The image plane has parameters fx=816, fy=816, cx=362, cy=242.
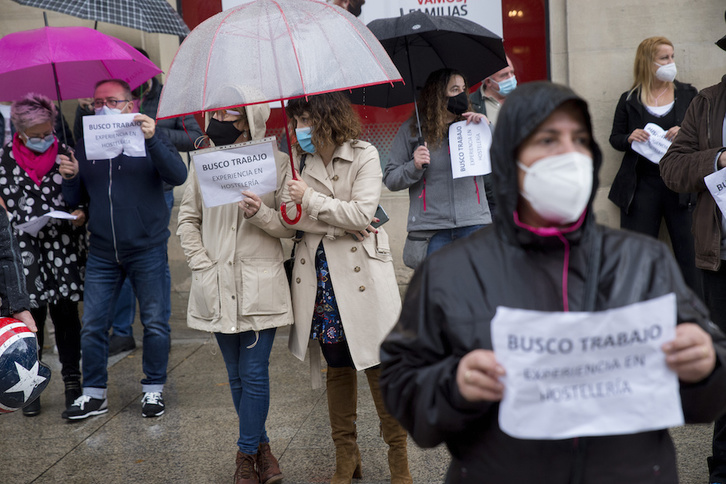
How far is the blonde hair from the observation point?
6305 millimetres

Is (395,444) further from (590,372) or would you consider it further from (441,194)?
(590,372)

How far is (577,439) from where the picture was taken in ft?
6.05

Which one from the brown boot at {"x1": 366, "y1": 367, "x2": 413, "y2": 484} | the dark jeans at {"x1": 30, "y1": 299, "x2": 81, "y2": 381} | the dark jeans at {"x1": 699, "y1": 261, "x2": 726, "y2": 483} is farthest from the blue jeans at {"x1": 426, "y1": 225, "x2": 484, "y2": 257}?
the dark jeans at {"x1": 30, "y1": 299, "x2": 81, "y2": 381}

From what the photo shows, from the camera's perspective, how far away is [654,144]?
6.08 m

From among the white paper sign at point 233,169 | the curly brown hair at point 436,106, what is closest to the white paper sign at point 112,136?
the white paper sign at point 233,169

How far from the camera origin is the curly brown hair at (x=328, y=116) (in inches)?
154

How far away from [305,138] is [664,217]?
3623 millimetres

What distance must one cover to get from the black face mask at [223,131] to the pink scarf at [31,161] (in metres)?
1.77

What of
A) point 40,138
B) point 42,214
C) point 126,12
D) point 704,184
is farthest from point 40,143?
point 704,184

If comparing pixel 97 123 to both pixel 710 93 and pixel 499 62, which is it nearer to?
pixel 499 62

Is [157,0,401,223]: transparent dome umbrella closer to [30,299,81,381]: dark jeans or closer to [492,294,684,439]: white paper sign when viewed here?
[492,294,684,439]: white paper sign

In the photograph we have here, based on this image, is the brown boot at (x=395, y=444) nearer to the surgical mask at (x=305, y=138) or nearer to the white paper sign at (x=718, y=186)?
the surgical mask at (x=305, y=138)

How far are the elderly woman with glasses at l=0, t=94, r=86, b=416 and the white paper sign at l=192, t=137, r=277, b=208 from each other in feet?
5.88

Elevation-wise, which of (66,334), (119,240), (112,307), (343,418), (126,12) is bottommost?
(343,418)
